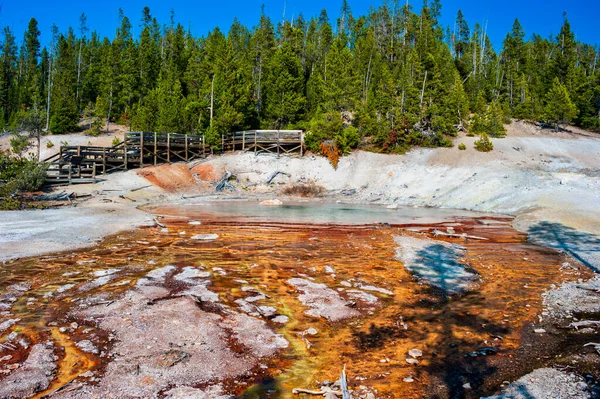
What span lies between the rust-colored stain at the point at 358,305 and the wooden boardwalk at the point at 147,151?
17507 mm

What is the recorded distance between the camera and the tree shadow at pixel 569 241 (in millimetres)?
12185

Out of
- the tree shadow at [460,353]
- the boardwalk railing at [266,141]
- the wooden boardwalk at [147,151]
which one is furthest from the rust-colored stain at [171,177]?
the tree shadow at [460,353]

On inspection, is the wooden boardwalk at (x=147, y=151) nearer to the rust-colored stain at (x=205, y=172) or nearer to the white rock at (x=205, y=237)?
the rust-colored stain at (x=205, y=172)

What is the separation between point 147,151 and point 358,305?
Result: 1178 inches

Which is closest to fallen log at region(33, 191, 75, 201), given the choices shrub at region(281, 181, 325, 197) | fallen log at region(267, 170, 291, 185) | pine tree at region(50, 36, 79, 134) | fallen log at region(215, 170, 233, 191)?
fallen log at region(215, 170, 233, 191)

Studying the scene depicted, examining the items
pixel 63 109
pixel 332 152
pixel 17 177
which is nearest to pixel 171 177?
pixel 17 177

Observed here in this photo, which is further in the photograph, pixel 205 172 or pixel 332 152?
pixel 332 152

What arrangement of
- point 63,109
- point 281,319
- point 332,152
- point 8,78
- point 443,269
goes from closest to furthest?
point 281,319, point 443,269, point 332,152, point 63,109, point 8,78

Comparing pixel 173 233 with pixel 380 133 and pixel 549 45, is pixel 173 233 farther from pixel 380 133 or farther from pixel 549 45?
pixel 549 45

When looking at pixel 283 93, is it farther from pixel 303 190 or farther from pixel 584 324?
pixel 584 324

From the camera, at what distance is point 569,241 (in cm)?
1446

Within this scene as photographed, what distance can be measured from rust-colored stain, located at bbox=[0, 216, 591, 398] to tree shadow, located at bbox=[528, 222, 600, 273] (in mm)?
622

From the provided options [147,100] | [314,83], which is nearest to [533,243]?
[314,83]

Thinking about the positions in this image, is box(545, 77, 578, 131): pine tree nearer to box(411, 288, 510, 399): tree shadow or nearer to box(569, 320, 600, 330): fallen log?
box(569, 320, 600, 330): fallen log
